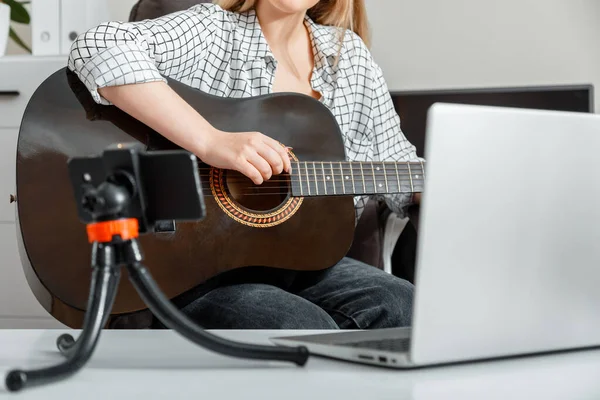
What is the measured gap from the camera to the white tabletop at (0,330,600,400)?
497mm

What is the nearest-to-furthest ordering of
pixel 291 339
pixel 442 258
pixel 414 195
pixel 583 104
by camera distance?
pixel 442 258 < pixel 291 339 < pixel 414 195 < pixel 583 104

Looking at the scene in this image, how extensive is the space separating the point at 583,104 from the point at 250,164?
1015 millimetres

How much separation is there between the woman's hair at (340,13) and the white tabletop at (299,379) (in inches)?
37.9

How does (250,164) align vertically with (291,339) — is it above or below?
above

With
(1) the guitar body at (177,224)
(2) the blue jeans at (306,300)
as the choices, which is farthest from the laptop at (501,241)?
(1) the guitar body at (177,224)

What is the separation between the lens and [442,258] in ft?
1.71

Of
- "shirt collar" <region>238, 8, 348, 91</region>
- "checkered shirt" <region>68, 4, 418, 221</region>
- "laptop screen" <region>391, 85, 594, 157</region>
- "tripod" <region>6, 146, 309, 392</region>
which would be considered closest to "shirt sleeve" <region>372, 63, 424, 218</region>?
"checkered shirt" <region>68, 4, 418, 221</region>

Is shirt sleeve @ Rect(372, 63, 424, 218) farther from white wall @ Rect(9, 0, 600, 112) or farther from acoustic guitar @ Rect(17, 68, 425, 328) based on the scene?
white wall @ Rect(9, 0, 600, 112)

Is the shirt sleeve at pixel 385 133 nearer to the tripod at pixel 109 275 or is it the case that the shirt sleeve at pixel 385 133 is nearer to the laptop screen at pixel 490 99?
the laptop screen at pixel 490 99

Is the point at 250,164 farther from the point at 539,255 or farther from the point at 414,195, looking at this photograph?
the point at 539,255

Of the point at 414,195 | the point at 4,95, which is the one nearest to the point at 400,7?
the point at 414,195

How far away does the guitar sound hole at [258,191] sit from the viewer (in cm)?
116

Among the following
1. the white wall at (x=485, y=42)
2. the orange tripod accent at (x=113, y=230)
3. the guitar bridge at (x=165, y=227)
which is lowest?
the guitar bridge at (x=165, y=227)

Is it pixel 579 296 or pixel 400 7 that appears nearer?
pixel 579 296
